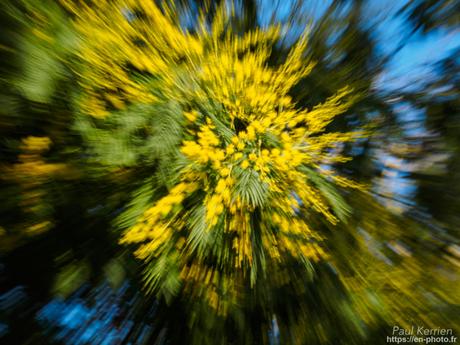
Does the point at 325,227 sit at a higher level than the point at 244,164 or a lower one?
lower

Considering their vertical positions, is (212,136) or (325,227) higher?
(212,136)

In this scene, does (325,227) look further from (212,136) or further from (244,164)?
(212,136)

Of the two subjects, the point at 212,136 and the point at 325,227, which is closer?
the point at 212,136

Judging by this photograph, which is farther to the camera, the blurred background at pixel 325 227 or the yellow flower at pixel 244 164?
the yellow flower at pixel 244 164

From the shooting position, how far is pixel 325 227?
1841 millimetres

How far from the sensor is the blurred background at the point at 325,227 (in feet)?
3.38

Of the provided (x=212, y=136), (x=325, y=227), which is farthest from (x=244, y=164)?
(x=325, y=227)

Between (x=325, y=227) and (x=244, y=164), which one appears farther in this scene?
(x=325, y=227)

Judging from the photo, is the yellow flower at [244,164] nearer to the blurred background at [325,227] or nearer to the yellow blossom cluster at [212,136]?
the yellow blossom cluster at [212,136]

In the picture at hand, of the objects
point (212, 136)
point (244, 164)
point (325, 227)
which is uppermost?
point (212, 136)

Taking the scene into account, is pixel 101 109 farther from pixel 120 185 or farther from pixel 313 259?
pixel 313 259

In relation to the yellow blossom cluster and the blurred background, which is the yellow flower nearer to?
the yellow blossom cluster

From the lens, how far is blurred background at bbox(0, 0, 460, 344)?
1030mm

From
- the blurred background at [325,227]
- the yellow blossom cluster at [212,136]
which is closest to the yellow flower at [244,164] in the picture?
the yellow blossom cluster at [212,136]
